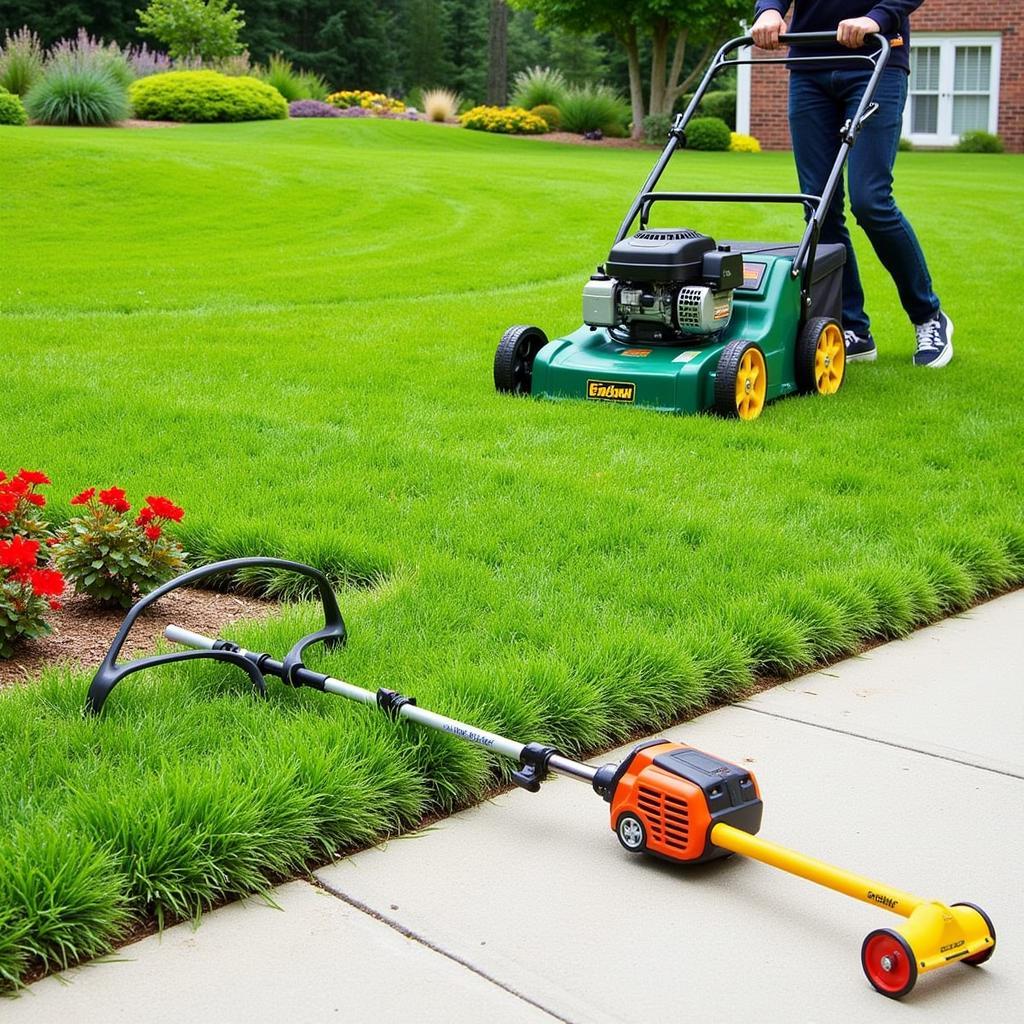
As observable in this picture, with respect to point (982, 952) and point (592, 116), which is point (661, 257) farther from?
point (592, 116)

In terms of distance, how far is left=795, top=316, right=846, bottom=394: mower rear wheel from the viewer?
611cm

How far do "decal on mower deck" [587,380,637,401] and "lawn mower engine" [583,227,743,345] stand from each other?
25cm

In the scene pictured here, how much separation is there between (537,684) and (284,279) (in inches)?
294

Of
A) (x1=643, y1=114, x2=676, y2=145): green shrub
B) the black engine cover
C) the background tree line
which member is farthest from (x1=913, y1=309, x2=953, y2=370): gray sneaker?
the background tree line

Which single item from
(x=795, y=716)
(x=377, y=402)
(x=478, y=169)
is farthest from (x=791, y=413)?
(x=478, y=169)

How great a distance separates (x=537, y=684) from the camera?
292 centimetres

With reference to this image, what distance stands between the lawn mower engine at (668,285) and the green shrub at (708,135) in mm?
22704

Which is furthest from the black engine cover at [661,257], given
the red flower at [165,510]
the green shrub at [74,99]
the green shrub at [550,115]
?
the green shrub at [550,115]

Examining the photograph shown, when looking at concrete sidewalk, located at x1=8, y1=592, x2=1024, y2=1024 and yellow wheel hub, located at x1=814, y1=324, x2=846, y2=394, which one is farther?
yellow wheel hub, located at x1=814, y1=324, x2=846, y2=394

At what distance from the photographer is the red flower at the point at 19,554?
311 centimetres

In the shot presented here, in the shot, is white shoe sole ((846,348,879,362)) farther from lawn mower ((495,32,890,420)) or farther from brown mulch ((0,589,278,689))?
brown mulch ((0,589,278,689))

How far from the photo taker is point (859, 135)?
638cm

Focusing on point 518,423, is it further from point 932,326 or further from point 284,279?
→ point 284,279

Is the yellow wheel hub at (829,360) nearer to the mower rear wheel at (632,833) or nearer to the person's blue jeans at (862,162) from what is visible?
the person's blue jeans at (862,162)
